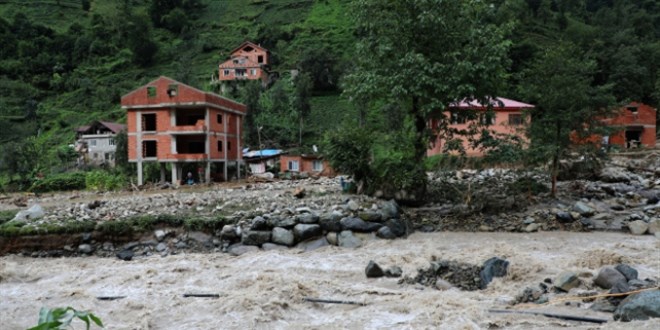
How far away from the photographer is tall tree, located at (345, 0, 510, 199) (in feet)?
47.1

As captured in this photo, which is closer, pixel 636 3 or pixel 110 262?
pixel 110 262

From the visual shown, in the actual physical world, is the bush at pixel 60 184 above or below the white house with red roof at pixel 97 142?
below

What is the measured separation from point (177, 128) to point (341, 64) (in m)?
32.5

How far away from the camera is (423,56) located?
579 inches

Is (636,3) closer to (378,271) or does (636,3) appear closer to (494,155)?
(494,155)

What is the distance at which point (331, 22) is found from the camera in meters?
82.6

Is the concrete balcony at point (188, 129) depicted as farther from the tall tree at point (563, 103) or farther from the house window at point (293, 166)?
the tall tree at point (563, 103)

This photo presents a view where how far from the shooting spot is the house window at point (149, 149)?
30641 millimetres

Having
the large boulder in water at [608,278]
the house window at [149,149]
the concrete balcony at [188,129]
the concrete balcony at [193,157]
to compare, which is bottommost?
the large boulder in water at [608,278]

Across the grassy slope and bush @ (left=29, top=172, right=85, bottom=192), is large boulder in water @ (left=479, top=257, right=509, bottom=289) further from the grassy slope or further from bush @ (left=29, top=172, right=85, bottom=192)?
the grassy slope

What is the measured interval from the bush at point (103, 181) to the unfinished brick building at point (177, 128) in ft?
4.81

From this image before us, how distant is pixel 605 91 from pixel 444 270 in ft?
38.1

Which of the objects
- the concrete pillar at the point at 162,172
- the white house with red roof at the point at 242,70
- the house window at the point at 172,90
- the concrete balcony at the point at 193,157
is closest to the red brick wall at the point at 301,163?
the concrete balcony at the point at 193,157

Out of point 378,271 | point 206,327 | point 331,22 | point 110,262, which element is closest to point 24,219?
point 110,262
